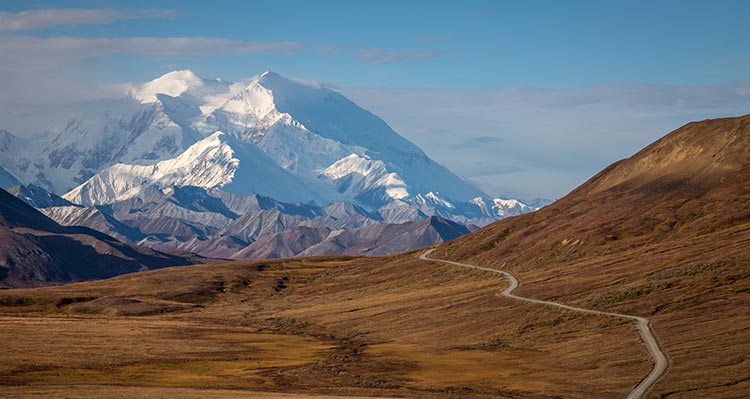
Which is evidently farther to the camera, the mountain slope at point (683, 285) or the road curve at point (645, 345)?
the mountain slope at point (683, 285)

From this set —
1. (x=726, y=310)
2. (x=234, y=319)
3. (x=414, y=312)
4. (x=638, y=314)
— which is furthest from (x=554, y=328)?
(x=234, y=319)

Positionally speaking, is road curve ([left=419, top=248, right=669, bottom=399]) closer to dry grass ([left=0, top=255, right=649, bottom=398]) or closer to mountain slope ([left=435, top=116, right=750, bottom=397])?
mountain slope ([left=435, top=116, right=750, bottom=397])

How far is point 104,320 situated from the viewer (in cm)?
17000

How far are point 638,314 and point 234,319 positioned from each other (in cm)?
8032

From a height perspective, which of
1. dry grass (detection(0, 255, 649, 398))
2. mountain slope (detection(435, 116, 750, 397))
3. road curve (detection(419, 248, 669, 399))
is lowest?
dry grass (detection(0, 255, 649, 398))

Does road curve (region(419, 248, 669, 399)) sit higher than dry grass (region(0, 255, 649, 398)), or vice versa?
road curve (region(419, 248, 669, 399))

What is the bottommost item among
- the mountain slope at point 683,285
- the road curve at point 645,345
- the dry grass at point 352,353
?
the dry grass at point 352,353

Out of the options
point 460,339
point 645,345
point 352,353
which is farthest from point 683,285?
point 352,353

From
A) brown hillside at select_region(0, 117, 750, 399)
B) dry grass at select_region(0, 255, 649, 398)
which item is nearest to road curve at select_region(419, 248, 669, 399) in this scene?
brown hillside at select_region(0, 117, 750, 399)

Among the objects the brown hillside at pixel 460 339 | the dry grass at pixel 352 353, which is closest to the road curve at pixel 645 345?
the brown hillside at pixel 460 339

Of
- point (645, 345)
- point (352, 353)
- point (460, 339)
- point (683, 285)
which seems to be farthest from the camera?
point (460, 339)

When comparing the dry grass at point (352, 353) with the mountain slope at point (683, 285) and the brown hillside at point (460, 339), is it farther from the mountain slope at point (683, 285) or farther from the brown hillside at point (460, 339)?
the mountain slope at point (683, 285)

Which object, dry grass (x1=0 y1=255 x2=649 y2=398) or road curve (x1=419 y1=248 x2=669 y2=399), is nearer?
road curve (x1=419 y1=248 x2=669 y2=399)

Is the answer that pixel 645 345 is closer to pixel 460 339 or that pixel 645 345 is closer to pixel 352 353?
pixel 460 339
